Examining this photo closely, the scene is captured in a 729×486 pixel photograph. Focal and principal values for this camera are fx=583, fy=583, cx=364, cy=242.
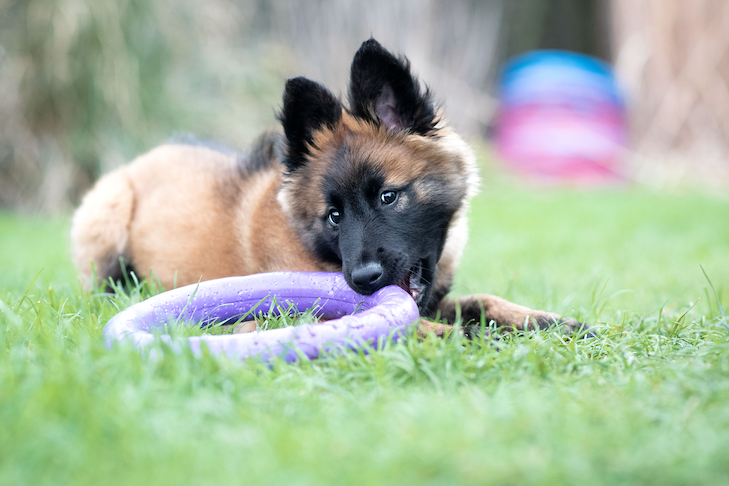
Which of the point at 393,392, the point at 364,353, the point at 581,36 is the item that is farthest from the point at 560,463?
the point at 581,36

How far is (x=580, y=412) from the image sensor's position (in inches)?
54.8

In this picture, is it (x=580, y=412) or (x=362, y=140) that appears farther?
(x=362, y=140)

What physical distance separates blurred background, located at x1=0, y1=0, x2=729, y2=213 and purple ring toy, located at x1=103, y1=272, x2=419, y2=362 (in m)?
4.38

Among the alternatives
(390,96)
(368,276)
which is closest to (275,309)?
(368,276)

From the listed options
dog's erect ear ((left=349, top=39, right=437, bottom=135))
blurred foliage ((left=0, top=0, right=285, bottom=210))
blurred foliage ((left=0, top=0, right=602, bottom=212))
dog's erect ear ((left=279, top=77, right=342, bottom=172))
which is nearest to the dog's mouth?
dog's erect ear ((left=349, top=39, right=437, bottom=135))

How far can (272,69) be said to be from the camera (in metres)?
8.68

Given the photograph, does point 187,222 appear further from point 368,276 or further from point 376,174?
point 368,276

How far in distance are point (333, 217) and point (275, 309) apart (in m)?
0.46

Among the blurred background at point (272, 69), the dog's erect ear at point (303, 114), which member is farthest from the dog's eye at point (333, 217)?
the blurred background at point (272, 69)

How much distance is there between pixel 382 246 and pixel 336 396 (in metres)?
0.76

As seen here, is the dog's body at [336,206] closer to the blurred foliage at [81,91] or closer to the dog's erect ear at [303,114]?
the dog's erect ear at [303,114]

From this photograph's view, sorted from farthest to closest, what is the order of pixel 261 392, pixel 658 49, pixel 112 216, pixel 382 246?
pixel 658 49 < pixel 112 216 < pixel 382 246 < pixel 261 392

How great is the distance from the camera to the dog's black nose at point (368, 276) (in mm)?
2092

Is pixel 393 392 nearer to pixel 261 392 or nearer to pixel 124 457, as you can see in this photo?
pixel 261 392
